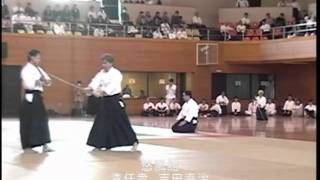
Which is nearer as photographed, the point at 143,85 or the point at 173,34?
the point at 143,85

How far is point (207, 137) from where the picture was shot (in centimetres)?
1236

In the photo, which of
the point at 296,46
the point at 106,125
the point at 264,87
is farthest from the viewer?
the point at 264,87

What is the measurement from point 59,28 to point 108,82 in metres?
15.5

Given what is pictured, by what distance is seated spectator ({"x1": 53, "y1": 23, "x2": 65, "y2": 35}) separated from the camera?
76.4 feet

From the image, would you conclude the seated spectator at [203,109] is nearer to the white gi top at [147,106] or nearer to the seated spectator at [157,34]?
the white gi top at [147,106]

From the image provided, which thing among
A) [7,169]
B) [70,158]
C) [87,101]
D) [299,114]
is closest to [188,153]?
[70,158]

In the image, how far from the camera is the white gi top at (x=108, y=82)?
8422 millimetres

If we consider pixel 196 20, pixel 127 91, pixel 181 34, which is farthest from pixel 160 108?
pixel 196 20

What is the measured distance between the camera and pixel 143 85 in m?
26.1

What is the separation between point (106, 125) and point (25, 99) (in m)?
1.21

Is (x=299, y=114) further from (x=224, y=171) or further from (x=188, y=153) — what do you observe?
(x=224, y=171)

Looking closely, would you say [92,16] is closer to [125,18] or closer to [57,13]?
[57,13]

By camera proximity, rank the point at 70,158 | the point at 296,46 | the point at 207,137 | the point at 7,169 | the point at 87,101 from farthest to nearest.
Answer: the point at 296,46 < the point at 87,101 < the point at 207,137 < the point at 70,158 < the point at 7,169

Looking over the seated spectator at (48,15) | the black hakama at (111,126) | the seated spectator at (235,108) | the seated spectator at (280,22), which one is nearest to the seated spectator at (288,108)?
the seated spectator at (235,108)
